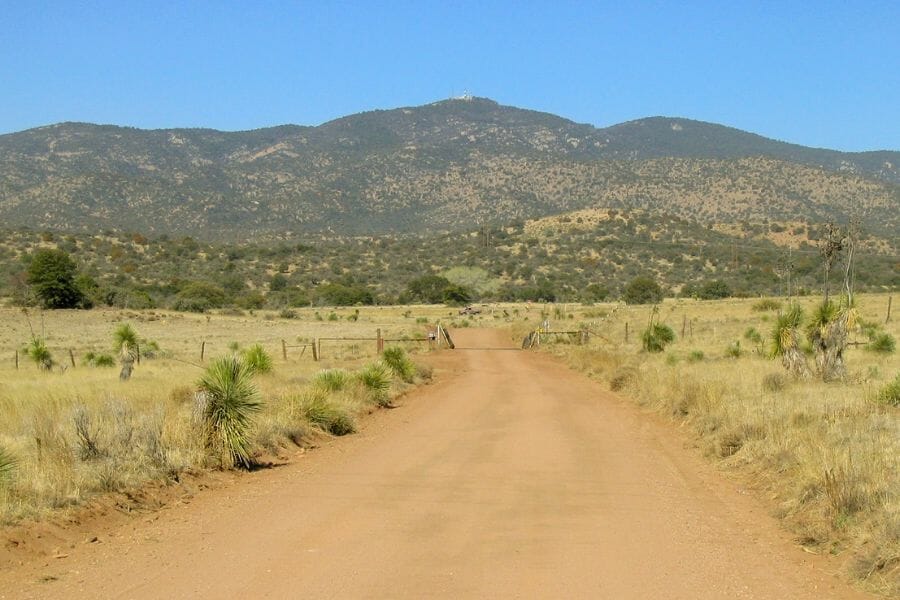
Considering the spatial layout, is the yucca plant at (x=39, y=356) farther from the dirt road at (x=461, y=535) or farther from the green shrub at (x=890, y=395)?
the green shrub at (x=890, y=395)

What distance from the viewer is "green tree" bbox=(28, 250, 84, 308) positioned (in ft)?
214

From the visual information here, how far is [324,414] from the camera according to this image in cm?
1585

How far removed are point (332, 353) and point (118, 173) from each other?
107800mm

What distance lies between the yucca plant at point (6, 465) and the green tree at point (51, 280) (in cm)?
6082

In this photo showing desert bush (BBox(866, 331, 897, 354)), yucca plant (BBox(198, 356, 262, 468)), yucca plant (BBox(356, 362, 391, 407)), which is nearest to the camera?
yucca plant (BBox(198, 356, 262, 468))

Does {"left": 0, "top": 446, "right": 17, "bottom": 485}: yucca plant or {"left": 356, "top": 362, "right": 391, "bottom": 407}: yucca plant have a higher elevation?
{"left": 0, "top": 446, "right": 17, "bottom": 485}: yucca plant

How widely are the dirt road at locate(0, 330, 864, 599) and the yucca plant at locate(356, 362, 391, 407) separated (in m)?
5.74

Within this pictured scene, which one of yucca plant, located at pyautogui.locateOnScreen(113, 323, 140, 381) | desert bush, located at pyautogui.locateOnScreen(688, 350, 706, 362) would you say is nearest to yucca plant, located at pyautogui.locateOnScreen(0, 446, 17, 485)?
yucca plant, located at pyautogui.locateOnScreen(113, 323, 140, 381)

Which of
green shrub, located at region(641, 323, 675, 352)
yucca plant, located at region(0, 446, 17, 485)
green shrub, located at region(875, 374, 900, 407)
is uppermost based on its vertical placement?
yucca plant, located at region(0, 446, 17, 485)

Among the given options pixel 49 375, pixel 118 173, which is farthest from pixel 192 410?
pixel 118 173

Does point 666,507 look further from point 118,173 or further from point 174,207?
point 118,173

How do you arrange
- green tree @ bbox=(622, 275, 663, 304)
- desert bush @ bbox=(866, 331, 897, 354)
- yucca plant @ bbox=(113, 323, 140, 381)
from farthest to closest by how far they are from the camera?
green tree @ bbox=(622, 275, 663, 304)
desert bush @ bbox=(866, 331, 897, 354)
yucca plant @ bbox=(113, 323, 140, 381)

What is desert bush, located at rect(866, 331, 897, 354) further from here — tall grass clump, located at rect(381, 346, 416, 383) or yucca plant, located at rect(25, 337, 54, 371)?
yucca plant, located at rect(25, 337, 54, 371)

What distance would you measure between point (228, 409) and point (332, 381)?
22.5 ft
